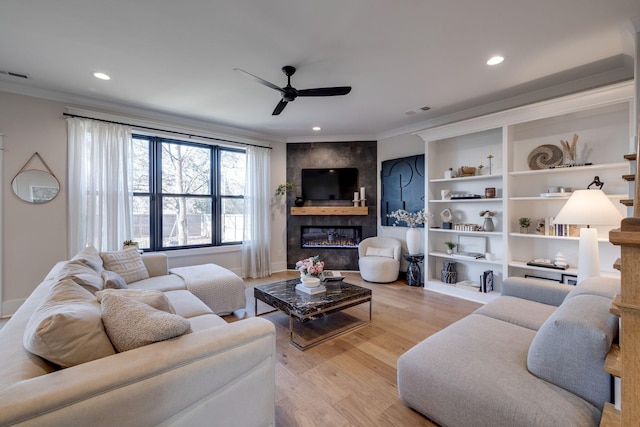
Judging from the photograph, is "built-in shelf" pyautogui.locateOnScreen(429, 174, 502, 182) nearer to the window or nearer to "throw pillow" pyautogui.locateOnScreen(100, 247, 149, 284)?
the window

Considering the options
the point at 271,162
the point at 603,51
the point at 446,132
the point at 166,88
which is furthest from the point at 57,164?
the point at 603,51

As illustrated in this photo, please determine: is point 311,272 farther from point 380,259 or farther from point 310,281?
point 380,259

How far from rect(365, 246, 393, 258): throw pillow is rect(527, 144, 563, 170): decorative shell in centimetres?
235

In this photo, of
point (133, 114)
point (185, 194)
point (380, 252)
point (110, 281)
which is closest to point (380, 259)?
point (380, 252)

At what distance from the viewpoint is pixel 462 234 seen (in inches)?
163

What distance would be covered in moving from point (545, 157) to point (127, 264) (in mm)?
5053

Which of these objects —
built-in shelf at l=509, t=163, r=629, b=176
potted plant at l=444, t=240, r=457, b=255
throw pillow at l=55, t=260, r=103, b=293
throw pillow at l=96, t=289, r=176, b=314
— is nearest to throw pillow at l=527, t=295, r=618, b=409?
throw pillow at l=96, t=289, r=176, b=314

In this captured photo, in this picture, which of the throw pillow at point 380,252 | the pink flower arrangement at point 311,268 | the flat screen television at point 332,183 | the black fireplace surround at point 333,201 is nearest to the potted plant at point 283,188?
the black fireplace surround at point 333,201

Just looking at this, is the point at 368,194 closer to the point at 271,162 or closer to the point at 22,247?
the point at 271,162

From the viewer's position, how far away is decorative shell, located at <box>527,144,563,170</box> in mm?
3229

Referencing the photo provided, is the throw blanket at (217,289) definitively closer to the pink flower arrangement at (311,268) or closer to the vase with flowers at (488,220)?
the pink flower arrangement at (311,268)

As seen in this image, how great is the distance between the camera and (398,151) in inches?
195

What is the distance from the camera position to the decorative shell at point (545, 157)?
3229 millimetres

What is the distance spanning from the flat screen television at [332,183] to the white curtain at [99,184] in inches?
118
